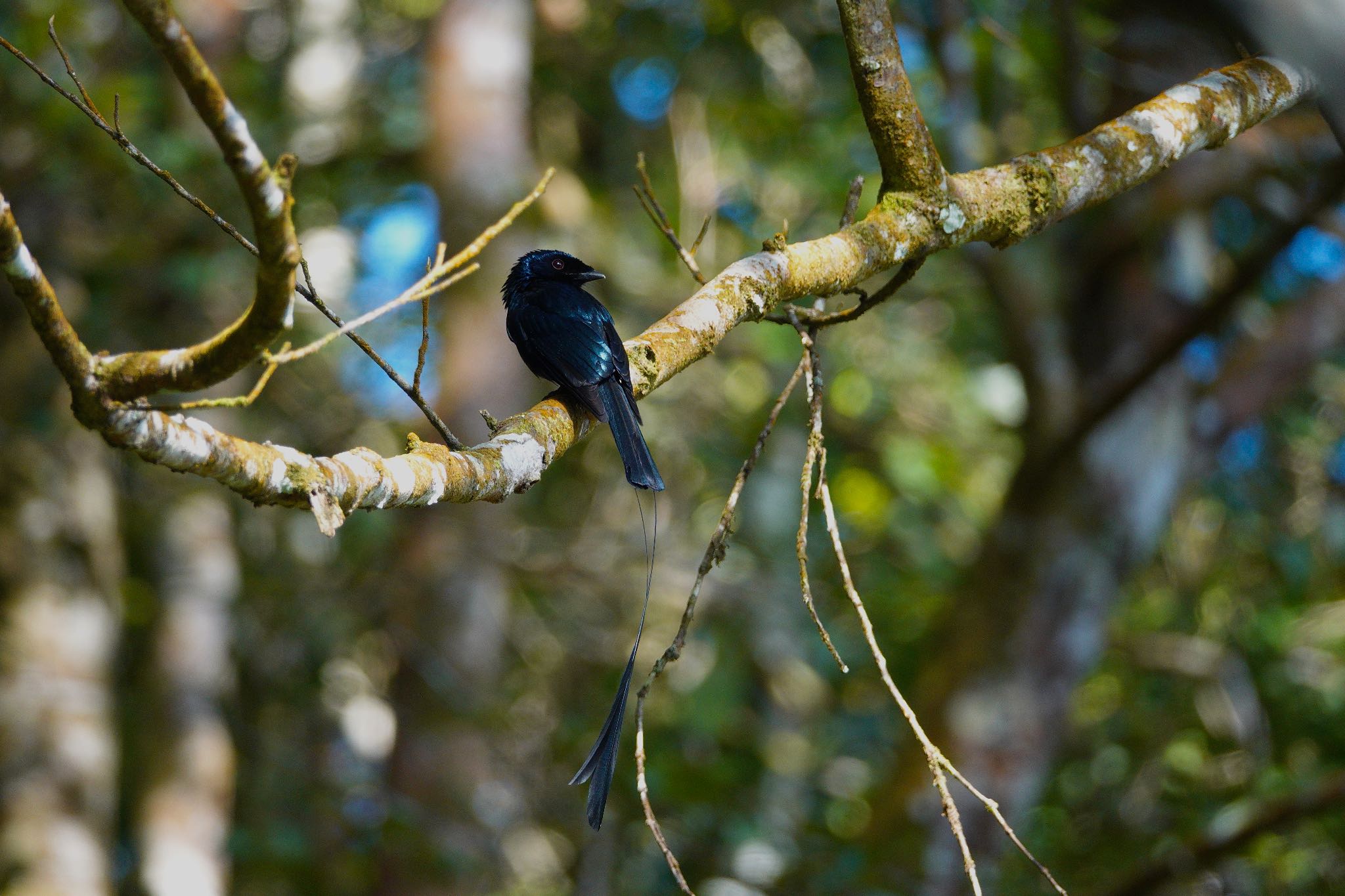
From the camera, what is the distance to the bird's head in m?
3.97

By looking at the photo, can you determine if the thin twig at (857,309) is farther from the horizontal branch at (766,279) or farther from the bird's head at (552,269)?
the bird's head at (552,269)

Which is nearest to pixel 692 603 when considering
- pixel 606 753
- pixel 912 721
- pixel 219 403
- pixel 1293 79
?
pixel 606 753

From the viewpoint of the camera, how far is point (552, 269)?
4.04m

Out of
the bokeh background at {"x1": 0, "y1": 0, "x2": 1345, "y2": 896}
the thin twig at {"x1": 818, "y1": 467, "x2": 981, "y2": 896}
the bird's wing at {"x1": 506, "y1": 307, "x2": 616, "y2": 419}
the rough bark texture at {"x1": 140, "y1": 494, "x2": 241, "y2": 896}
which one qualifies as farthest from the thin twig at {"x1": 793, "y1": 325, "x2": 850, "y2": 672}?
the rough bark texture at {"x1": 140, "y1": 494, "x2": 241, "y2": 896}

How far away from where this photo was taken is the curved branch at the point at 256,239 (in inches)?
43.2

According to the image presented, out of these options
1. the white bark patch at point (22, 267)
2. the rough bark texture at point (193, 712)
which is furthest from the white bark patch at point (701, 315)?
the rough bark texture at point (193, 712)

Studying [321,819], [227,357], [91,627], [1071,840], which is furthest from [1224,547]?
[227,357]

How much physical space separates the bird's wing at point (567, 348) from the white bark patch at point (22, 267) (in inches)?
51.4

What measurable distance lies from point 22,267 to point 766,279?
4.14ft

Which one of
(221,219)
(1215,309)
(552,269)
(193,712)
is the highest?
(193,712)

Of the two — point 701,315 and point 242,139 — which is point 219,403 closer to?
point 242,139

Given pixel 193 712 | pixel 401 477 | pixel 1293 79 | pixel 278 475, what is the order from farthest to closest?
1. pixel 193 712
2. pixel 1293 79
3. pixel 401 477
4. pixel 278 475

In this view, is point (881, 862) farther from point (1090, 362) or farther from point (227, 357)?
point (227, 357)

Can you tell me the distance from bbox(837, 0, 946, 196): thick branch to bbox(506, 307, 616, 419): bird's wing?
71cm
